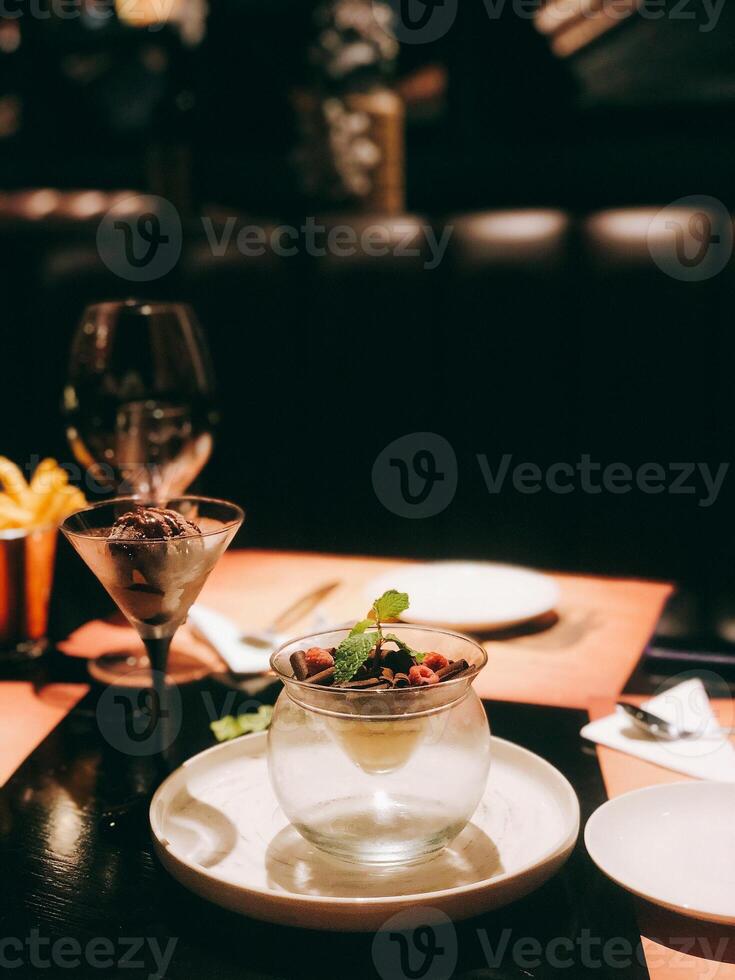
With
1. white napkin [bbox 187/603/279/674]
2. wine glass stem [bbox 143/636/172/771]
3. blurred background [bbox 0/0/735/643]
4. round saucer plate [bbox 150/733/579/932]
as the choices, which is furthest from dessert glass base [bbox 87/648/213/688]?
A: blurred background [bbox 0/0/735/643]

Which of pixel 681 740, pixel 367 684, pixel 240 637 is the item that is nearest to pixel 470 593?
pixel 240 637

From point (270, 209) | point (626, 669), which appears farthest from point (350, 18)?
point (626, 669)

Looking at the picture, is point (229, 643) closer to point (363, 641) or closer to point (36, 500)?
point (36, 500)

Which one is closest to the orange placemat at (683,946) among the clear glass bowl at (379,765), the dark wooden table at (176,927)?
the dark wooden table at (176,927)

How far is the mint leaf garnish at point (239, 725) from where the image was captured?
2.97ft

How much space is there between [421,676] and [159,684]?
0.30 metres

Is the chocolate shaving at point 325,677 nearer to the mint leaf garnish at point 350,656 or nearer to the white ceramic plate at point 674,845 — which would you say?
the mint leaf garnish at point 350,656

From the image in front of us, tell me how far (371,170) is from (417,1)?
67 cm

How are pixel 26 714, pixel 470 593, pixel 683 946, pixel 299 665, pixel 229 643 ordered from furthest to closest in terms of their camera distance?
pixel 470 593, pixel 229 643, pixel 26 714, pixel 299 665, pixel 683 946

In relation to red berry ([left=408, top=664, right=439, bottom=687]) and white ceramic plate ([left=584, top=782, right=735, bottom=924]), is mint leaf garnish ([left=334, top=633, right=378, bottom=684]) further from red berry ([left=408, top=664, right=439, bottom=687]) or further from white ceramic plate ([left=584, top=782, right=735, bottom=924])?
white ceramic plate ([left=584, top=782, right=735, bottom=924])

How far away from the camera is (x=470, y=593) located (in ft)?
4.41

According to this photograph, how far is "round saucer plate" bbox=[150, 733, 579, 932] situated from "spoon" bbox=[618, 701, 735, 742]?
153 millimetres

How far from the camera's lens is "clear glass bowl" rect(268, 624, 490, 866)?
2.22 ft

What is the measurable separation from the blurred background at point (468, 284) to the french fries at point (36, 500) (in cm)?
86
